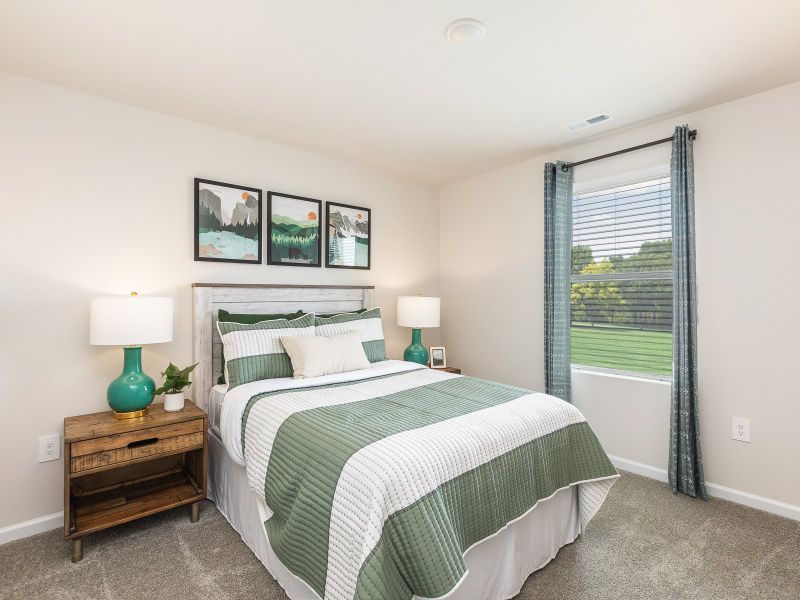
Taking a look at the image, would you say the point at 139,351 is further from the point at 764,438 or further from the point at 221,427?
the point at 764,438

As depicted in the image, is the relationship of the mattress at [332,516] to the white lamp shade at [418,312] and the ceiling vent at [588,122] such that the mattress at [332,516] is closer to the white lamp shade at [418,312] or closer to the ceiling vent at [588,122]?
the white lamp shade at [418,312]

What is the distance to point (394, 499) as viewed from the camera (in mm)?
1380

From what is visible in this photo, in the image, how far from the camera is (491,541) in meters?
1.74

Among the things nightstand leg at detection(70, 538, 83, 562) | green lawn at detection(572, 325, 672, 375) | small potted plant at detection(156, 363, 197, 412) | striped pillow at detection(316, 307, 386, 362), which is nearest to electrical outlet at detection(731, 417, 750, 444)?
green lawn at detection(572, 325, 672, 375)

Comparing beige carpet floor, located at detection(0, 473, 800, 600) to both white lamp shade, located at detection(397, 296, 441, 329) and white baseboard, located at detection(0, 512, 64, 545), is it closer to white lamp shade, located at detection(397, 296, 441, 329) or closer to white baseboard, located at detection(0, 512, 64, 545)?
white baseboard, located at detection(0, 512, 64, 545)

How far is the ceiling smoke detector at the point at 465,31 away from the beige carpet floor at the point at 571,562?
246 cm

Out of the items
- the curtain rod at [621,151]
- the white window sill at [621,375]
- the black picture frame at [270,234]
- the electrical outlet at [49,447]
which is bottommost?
the electrical outlet at [49,447]

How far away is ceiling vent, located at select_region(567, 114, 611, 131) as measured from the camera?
283cm

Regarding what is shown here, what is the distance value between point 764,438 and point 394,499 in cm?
246

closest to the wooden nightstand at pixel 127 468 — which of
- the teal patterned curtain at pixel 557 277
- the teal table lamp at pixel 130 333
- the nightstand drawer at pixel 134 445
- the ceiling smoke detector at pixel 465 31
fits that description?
the nightstand drawer at pixel 134 445

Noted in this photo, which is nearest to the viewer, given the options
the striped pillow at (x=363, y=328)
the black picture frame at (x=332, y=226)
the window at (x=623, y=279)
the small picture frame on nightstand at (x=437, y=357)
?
the window at (x=623, y=279)

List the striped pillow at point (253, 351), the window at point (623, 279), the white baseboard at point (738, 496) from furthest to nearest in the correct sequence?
the window at point (623, 279)
the striped pillow at point (253, 351)
the white baseboard at point (738, 496)

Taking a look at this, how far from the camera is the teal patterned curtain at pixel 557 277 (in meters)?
3.31

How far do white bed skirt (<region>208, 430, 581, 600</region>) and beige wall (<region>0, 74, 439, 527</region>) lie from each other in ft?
3.06
